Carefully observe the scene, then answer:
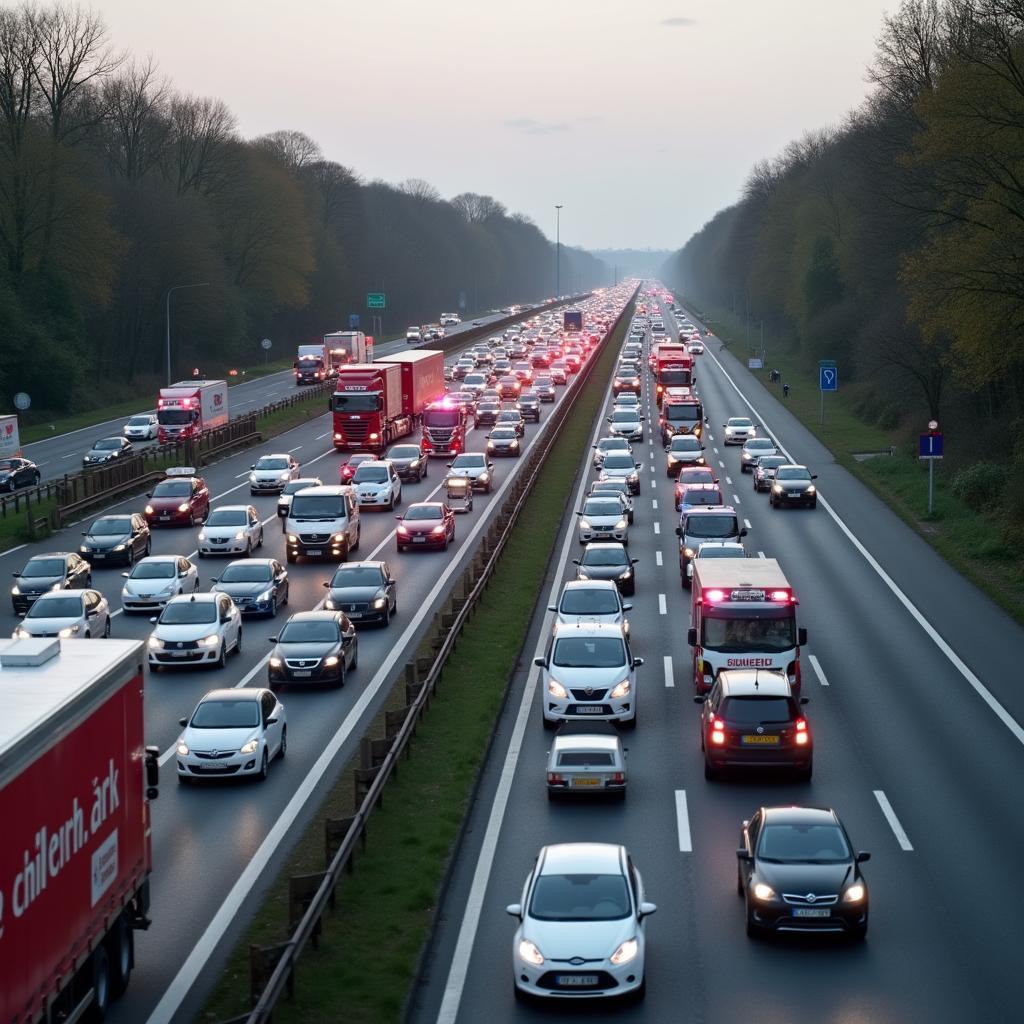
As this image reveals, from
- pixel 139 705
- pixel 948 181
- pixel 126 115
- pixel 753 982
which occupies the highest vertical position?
pixel 126 115

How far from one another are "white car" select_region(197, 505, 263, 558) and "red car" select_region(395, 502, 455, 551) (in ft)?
15.4

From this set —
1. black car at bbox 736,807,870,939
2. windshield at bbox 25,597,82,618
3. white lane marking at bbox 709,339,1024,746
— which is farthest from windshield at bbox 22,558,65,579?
black car at bbox 736,807,870,939

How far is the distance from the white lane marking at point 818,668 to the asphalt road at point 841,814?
13 centimetres

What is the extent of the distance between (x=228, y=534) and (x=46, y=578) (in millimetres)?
7940

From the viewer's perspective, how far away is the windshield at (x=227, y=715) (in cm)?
2617

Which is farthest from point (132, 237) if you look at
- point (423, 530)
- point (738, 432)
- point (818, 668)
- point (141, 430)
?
point (818, 668)

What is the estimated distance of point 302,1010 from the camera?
652 inches

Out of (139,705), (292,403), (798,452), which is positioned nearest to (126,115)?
(292,403)

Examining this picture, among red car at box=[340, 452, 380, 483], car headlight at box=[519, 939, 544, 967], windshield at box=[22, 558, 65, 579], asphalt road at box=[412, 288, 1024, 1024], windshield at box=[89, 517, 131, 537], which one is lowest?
asphalt road at box=[412, 288, 1024, 1024]

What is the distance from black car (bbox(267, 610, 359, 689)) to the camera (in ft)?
106

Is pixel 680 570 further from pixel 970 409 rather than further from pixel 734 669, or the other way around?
pixel 970 409

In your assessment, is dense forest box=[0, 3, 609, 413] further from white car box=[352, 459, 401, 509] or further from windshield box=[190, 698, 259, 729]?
windshield box=[190, 698, 259, 729]

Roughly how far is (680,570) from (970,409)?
32.8 metres

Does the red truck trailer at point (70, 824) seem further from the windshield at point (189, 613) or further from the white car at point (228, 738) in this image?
the windshield at point (189, 613)
